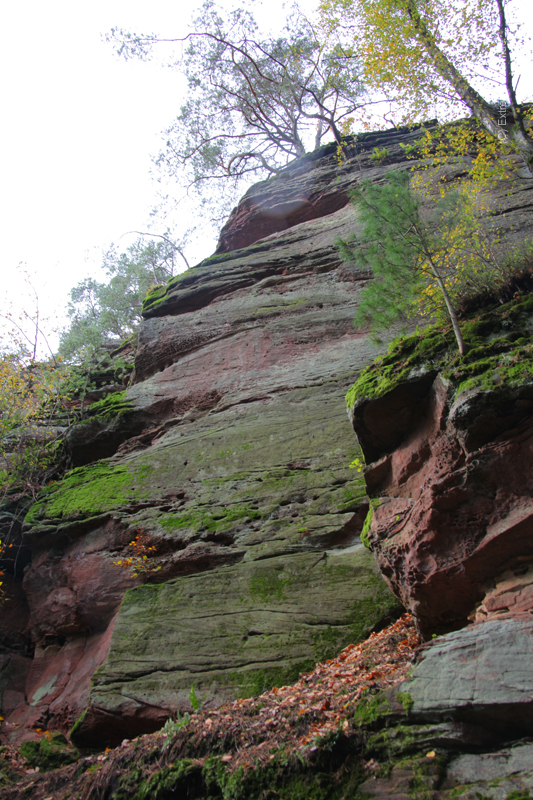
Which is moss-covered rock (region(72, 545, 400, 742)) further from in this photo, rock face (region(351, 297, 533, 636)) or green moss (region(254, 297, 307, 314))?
green moss (region(254, 297, 307, 314))

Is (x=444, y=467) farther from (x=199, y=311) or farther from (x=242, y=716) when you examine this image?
(x=199, y=311)

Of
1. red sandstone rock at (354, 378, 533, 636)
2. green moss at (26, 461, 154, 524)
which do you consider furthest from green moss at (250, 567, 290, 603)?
green moss at (26, 461, 154, 524)

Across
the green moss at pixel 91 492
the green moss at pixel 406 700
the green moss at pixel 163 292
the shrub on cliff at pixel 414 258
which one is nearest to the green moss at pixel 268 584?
the green moss at pixel 406 700

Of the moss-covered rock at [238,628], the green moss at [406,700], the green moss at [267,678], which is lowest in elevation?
the green moss at [267,678]

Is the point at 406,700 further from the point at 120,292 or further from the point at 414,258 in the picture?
the point at 120,292

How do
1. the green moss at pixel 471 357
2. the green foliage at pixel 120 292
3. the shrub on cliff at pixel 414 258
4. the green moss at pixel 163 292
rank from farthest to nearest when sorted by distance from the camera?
the green foliage at pixel 120 292 → the green moss at pixel 163 292 → the shrub on cliff at pixel 414 258 → the green moss at pixel 471 357

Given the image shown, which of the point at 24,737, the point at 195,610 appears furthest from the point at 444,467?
the point at 24,737

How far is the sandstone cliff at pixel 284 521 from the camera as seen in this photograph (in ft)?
14.0

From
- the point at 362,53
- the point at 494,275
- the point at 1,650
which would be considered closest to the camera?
the point at 494,275

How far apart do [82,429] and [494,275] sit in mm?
9859

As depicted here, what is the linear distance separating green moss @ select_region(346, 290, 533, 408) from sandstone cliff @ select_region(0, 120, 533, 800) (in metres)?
0.03

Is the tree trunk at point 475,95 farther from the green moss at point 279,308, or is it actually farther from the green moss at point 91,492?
the green moss at point 91,492

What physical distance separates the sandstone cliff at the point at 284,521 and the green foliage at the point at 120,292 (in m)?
13.8

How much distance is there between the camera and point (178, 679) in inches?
257
